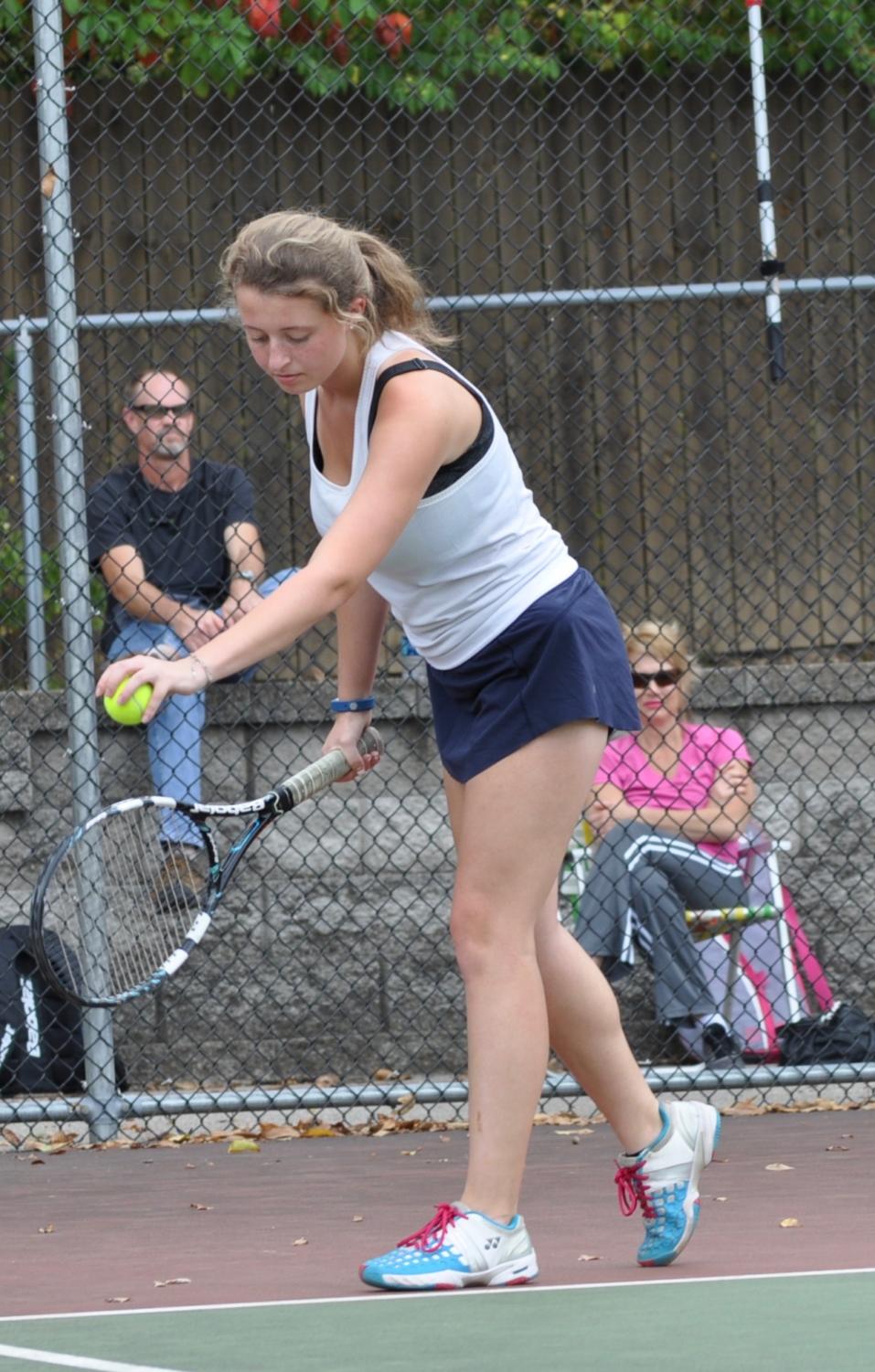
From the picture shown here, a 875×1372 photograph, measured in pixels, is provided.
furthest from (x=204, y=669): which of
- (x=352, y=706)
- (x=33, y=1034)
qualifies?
(x=33, y=1034)

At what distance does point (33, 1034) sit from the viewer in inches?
237

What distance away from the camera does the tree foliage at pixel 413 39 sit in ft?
22.6

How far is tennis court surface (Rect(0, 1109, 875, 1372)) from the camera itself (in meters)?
2.94

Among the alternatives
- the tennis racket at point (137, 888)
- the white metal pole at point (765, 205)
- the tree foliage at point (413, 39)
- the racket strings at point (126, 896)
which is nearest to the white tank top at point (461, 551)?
the tennis racket at point (137, 888)

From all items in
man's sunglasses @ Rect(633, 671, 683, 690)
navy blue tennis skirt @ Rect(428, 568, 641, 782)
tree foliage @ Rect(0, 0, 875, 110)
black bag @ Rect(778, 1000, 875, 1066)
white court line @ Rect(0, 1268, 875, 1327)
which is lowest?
black bag @ Rect(778, 1000, 875, 1066)

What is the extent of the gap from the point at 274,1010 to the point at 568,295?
240 centimetres

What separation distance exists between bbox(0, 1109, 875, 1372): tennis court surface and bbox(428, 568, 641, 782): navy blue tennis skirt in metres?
0.87

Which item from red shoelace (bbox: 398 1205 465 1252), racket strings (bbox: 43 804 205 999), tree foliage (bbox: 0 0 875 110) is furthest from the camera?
tree foliage (bbox: 0 0 875 110)

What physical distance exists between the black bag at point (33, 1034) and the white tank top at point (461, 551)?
2768 millimetres

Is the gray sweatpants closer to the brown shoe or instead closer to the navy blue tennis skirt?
the brown shoe

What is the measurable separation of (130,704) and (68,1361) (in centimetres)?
89

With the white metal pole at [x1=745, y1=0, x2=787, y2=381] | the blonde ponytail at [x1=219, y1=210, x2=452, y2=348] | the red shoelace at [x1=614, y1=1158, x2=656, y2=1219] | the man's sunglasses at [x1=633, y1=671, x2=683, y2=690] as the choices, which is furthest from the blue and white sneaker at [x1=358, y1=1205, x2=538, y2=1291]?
the white metal pole at [x1=745, y1=0, x2=787, y2=381]

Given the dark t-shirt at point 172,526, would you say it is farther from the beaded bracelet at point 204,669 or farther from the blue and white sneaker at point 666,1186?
the beaded bracelet at point 204,669

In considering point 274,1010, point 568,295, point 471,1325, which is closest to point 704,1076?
point 274,1010
